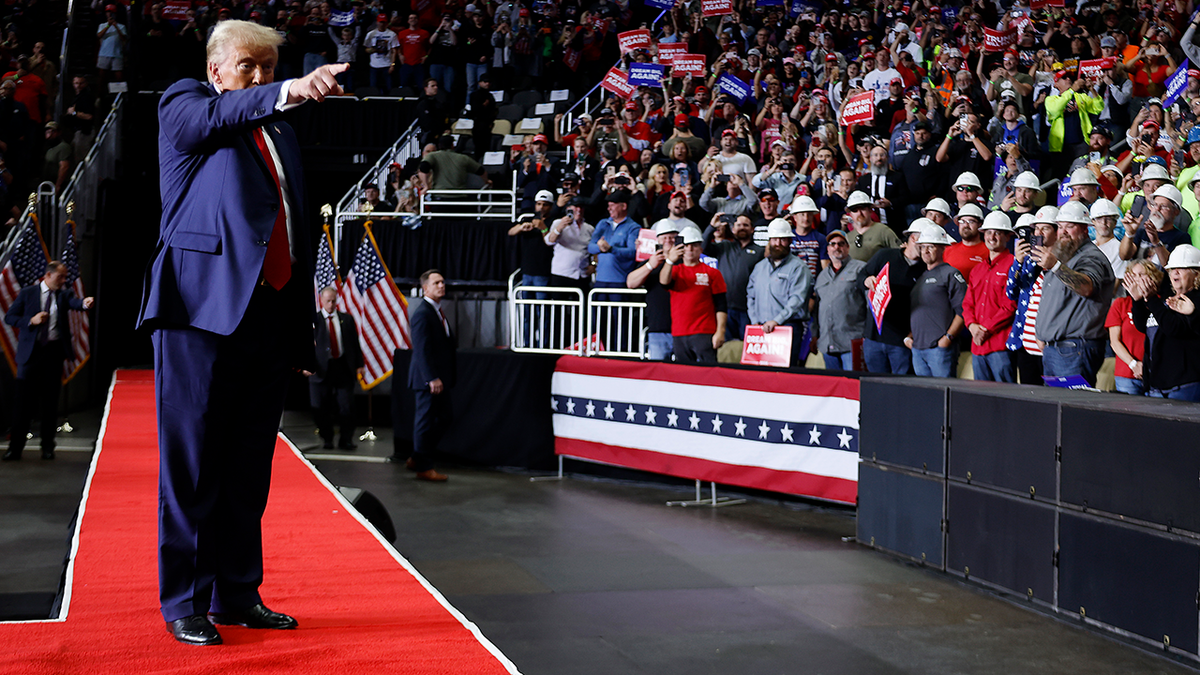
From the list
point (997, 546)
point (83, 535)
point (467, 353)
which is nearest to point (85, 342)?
point (467, 353)

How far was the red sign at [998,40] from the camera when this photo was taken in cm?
1620

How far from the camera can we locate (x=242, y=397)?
354cm

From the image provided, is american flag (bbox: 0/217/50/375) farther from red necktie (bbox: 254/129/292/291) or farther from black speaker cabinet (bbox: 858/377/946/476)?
red necktie (bbox: 254/129/292/291)

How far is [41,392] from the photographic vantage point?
12.4 m

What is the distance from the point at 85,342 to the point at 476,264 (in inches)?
227

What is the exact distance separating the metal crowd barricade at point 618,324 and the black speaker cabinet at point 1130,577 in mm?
6447

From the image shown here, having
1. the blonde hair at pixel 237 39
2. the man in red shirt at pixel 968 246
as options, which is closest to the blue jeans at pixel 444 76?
the man in red shirt at pixel 968 246

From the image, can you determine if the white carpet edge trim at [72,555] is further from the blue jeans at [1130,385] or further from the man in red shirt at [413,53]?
the man in red shirt at [413,53]

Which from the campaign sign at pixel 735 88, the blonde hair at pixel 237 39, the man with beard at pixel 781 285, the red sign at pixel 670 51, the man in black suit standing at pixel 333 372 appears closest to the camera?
the blonde hair at pixel 237 39

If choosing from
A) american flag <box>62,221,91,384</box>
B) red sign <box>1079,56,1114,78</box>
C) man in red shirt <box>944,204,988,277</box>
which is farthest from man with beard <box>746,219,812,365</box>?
american flag <box>62,221,91,384</box>

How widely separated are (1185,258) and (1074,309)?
0.99 meters

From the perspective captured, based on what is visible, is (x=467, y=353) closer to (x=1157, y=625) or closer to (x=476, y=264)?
(x=476, y=264)

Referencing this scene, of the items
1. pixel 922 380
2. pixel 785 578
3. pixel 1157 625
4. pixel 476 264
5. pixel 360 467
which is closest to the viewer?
pixel 1157 625

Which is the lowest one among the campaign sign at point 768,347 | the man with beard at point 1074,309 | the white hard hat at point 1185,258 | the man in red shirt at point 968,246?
the campaign sign at point 768,347
